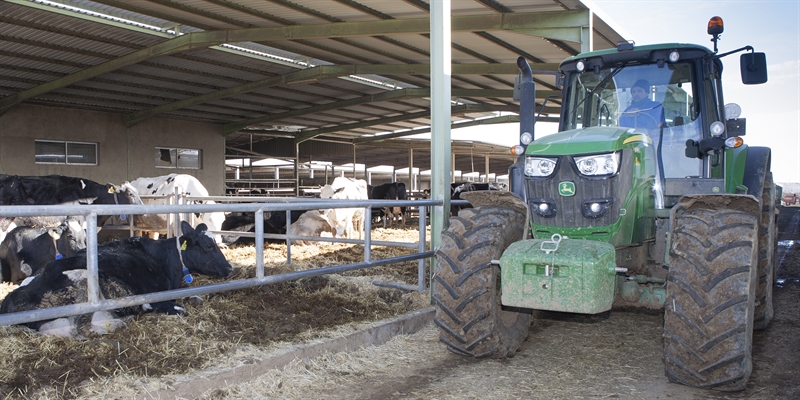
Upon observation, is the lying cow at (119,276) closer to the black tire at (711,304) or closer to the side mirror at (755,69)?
the black tire at (711,304)

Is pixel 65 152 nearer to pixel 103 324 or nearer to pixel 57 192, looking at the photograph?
pixel 57 192

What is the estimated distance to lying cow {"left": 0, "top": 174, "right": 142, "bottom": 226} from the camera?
11.6 m

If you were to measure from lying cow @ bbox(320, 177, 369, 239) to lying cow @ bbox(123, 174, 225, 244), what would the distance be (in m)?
2.46

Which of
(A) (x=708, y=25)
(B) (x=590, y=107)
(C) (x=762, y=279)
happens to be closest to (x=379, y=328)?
(B) (x=590, y=107)

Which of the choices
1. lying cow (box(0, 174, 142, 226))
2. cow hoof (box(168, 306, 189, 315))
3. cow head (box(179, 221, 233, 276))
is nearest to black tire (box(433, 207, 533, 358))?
cow hoof (box(168, 306, 189, 315))

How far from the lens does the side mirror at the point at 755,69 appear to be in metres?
4.62

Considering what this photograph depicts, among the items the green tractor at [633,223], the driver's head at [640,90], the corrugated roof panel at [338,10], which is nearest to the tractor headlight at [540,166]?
the green tractor at [633,223]

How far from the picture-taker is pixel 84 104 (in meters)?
17.4

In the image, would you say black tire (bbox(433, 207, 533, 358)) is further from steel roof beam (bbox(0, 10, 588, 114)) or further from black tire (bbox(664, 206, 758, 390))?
steel roof beam (bbox(0, 10, 588, 114))

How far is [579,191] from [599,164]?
23 centimetres

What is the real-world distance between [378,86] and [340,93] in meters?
1.30

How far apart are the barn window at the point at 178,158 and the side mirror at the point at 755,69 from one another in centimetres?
1875

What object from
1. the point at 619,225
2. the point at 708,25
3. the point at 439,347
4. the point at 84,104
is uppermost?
the point at 84,104

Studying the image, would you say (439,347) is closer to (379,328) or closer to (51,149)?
(379,328)
